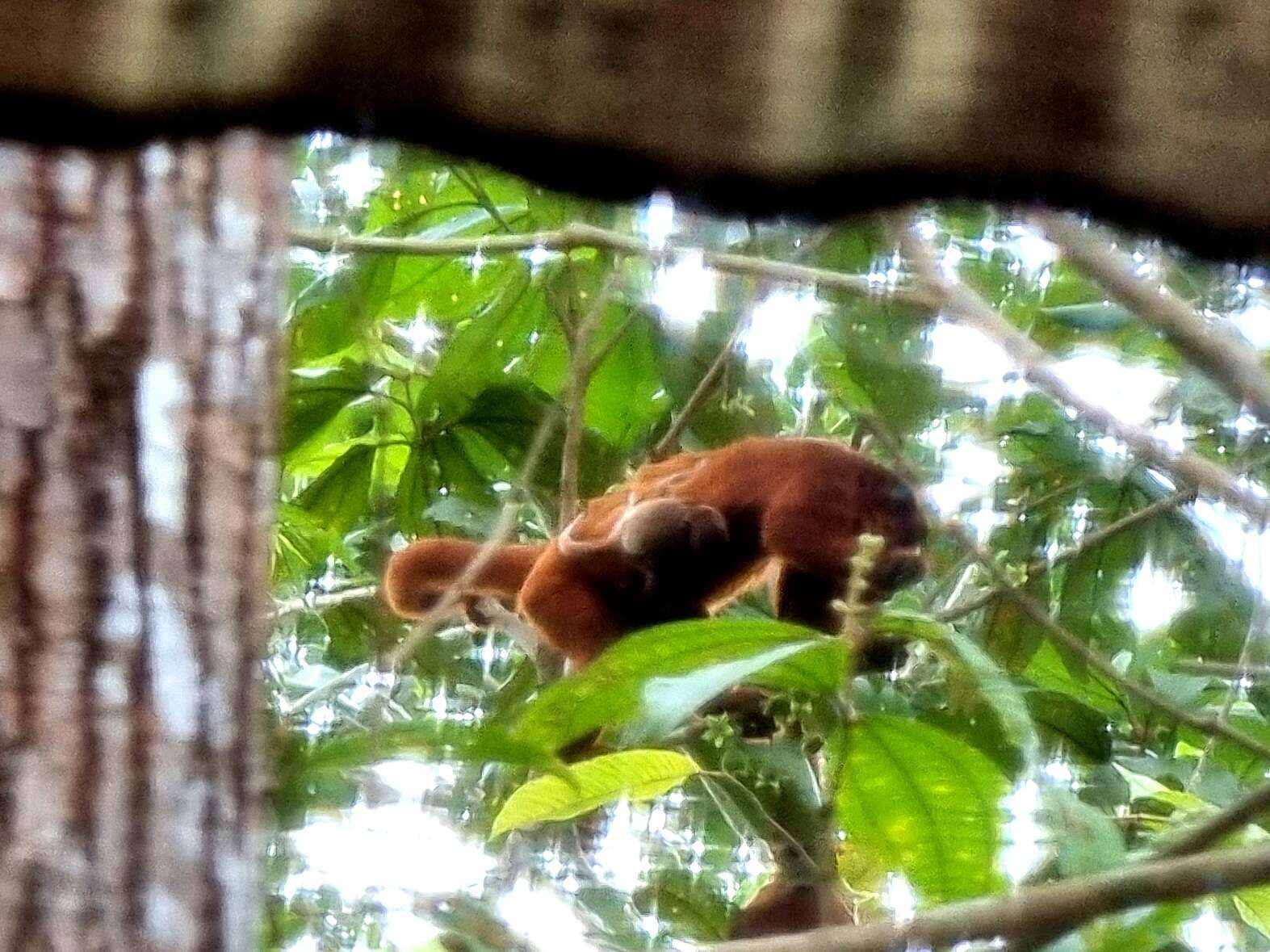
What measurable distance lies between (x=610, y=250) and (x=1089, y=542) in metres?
0.37

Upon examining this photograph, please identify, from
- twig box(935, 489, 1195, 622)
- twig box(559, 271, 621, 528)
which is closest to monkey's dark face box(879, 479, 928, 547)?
twig box(935, 489, 1195, 622)

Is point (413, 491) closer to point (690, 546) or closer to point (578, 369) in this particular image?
point (578, 369)

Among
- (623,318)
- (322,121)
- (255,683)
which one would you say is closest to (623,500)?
(623,318)

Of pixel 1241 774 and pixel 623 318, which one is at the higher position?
pixel 623 318

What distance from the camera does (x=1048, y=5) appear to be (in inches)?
6.5

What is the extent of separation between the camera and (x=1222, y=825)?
0.60 metres

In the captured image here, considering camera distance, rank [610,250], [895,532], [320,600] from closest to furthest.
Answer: [610,250] → [320,600] → [895,532]

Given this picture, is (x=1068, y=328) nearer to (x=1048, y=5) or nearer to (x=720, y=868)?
(x=720, y=868)

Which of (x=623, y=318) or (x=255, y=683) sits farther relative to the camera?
(x=623, y=318)

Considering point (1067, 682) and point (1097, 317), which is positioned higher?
point (1097, 317)

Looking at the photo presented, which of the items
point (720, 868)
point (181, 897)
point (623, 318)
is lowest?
point (720, 868)

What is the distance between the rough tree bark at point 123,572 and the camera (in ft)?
1.96

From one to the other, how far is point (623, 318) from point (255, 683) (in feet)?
1.42

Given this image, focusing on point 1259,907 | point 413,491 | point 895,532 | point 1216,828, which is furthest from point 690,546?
point 1216,828
